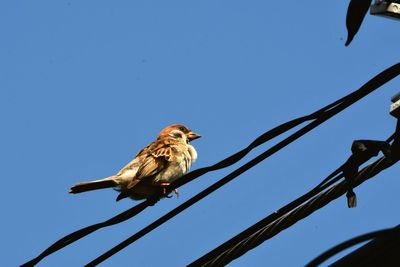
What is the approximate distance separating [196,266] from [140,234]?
419 millimetres

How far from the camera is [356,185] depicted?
4.38 meters

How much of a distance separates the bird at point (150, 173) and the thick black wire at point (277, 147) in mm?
3038

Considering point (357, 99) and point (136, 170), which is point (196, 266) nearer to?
point (357, 99)

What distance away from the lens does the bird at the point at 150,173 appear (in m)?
8.31

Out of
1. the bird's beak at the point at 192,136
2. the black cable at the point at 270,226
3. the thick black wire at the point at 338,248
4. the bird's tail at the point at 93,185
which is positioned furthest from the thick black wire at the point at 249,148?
the bird's beak at the point at 192,136

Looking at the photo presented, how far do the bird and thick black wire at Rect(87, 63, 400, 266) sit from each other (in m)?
3.04

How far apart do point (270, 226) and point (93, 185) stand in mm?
4068

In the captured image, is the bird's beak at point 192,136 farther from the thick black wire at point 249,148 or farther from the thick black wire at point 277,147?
the thick black wire at point 277,147

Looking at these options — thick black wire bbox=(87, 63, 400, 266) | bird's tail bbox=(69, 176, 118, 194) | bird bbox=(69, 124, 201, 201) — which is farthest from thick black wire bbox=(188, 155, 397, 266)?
bird's tail bbox=(69, 176, 118, 194)

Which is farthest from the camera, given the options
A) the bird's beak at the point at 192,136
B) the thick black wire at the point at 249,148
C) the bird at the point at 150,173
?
the bird's beak at the point at 192,136

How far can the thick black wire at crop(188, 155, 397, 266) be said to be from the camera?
439cm

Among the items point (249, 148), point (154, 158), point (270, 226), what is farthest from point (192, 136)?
point (249, 148)

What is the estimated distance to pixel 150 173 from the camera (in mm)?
8344

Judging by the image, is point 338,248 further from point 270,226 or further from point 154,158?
point 154,158
